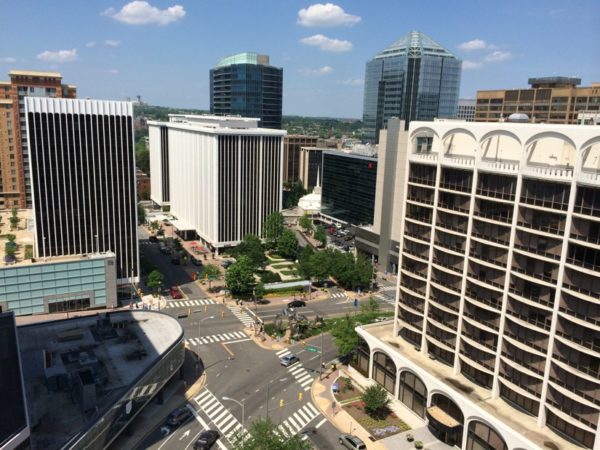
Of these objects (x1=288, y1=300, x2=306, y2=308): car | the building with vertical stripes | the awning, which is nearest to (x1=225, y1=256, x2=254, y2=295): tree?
(x1=288, y1=300, x2=306, y2=308): car

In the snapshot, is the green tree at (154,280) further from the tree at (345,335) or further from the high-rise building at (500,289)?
the high-rise building at (500,289)

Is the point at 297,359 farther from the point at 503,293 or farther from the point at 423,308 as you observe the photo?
the point at 503,293

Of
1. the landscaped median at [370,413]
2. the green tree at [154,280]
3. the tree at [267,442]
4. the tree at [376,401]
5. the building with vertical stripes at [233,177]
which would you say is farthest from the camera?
the building with vertical stripes at [233,177]

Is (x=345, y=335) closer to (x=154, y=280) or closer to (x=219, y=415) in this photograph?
(x=219, y=415)

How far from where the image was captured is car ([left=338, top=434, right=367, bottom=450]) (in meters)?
64.9

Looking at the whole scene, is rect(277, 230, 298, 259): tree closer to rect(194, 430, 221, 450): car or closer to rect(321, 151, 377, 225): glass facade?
rect(321, 151, 377, 225): glass facade

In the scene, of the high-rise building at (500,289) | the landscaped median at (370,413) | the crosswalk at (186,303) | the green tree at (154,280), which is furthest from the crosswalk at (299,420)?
the green tree at (154,280)

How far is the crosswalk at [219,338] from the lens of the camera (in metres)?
95.2

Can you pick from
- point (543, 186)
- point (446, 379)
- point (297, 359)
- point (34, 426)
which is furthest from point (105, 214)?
point (543, 186)

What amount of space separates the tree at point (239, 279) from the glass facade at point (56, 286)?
25961mm

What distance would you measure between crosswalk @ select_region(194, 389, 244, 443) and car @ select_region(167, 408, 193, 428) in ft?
9.01

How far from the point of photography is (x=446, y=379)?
2763 inches

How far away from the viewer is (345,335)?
86.7 m

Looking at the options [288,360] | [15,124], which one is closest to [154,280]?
[288,360]
